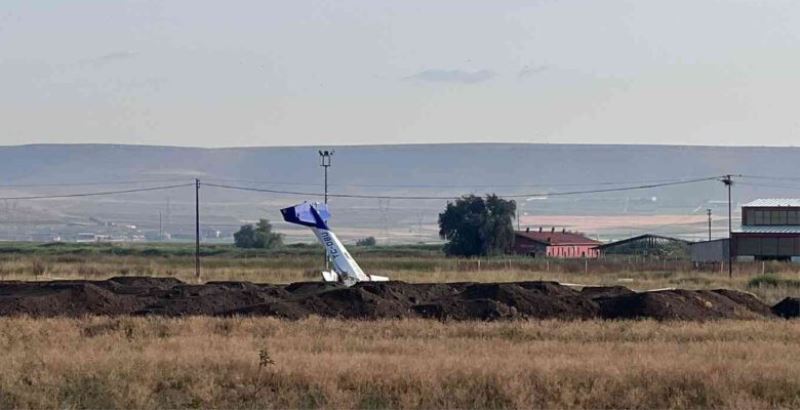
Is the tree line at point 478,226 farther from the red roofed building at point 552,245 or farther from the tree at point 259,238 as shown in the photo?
the tree at point 259,238

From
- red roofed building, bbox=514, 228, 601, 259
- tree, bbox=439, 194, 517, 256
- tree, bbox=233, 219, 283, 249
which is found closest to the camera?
tree, bbox=439, 194, 517, 256

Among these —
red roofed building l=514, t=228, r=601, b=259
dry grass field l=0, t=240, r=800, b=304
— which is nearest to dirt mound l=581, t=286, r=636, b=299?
dry grass field l=0, t=240, r=800, b=304

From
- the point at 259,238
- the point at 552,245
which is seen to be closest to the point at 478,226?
the point at 552,245

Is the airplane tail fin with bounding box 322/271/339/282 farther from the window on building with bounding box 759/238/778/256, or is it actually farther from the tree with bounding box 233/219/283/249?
the tree with bounding box 233/219/283/249

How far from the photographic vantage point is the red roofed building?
11738 cm

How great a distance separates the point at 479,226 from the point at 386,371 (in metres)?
90.2

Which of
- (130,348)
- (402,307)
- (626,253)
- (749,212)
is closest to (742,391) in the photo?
(130,348)

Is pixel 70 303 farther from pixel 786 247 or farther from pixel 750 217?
pixel 750 217

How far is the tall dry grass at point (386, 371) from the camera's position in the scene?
742 inches

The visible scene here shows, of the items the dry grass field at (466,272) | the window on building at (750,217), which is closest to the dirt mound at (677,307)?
the dry grass field at (466,272)

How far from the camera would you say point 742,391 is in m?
19.1

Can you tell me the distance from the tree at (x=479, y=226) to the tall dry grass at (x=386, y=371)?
81937 millimetres

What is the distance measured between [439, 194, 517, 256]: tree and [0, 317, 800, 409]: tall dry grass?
81937 millimetres

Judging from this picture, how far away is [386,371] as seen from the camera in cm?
2022
